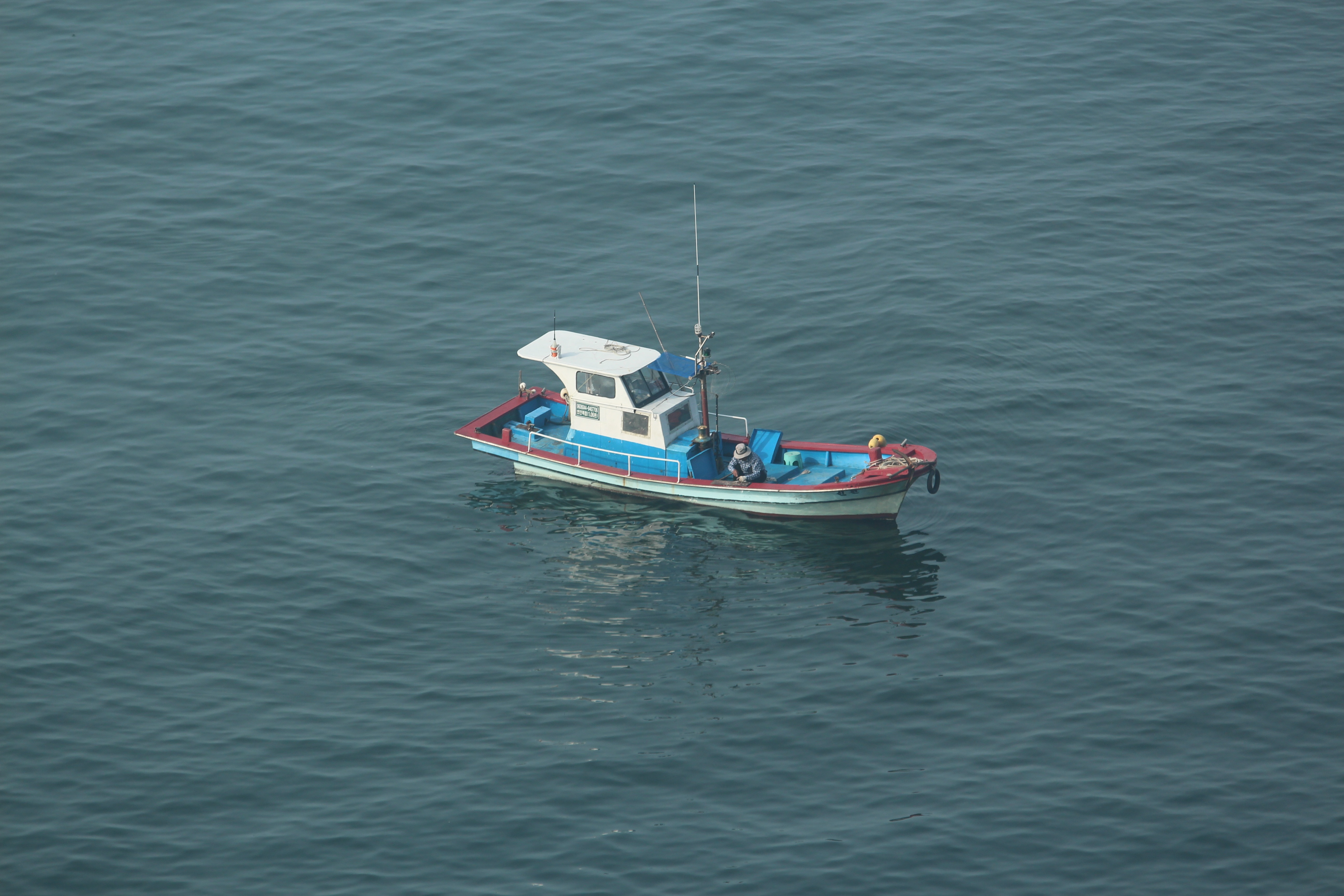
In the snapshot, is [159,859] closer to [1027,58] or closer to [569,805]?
[569,805]

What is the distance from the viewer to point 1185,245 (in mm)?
52906

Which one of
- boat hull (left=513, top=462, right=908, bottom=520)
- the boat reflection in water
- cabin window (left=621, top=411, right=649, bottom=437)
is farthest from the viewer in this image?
cabin window (left=621, top=411, right=649, bottom=437)

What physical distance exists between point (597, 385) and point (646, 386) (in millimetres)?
1374

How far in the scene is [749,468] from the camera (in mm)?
41531

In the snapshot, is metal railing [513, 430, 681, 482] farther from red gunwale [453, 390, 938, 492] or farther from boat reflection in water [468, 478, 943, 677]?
boat reflection in water [468, 478, 943, 677]

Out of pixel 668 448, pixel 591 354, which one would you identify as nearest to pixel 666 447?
pixel 668 448

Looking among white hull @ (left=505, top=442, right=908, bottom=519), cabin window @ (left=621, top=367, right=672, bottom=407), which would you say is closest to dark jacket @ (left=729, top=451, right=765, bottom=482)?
white hull @ (left=505, top=442, right=908, bottom=519)

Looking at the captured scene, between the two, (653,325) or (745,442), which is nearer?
(745,442)

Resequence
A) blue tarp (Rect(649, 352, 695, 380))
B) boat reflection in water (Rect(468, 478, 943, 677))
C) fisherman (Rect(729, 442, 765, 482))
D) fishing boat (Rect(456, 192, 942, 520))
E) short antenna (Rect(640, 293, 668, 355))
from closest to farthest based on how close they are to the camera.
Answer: boat reflection in water (Rect(468, 478, 943, 677))
fishing boat (Rect(456, 192, 942, 520))
fisherman (Rect(729, 442, 765, 482))
blue tarp (Rect(649, 352, 695, 380))
short antenna (Rect(640, 293, 668, 355))

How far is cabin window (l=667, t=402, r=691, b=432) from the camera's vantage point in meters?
43.3

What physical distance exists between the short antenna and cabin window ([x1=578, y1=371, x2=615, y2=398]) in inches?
106

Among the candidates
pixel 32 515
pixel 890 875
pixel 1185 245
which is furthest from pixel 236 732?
pixel 1185 245

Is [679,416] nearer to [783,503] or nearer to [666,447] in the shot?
[666,447]

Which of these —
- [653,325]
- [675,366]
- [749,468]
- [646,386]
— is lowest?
[749,468]
